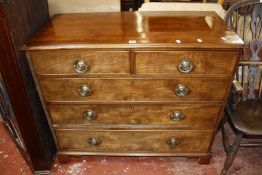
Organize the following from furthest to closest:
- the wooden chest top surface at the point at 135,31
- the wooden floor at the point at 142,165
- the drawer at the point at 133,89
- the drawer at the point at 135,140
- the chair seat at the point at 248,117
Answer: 1. the wooden floor at the point at 142,165
2. the drawer at the point at 135,140
3. the chair seat at the point at 248,117
4. the drawer at the point at 133,89
5. the wooden chest top surface at the point at 135,31

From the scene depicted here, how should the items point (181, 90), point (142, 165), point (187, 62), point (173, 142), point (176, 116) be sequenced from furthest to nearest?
point (142, 165) < point (173, 142) < point (176, 116) < point (181, 90) < point (187, 62)

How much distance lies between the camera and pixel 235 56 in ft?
4.25

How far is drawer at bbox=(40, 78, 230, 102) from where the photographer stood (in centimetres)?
143

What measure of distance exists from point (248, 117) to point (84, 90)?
3.70 ft

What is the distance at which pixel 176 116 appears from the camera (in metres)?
1.60

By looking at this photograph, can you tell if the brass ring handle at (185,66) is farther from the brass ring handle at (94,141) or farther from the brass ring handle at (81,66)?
the brass ring handle at (94,141)

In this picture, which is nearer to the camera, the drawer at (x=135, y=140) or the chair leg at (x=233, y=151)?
the chair leg at (x=233, y=151)

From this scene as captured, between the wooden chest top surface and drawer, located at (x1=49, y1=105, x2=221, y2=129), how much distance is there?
0.46 meters

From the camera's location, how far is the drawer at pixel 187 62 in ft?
4.26

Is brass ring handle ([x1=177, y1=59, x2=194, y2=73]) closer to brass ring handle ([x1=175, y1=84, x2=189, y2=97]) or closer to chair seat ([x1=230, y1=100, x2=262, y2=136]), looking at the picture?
brass ring handle ([x1=175, y1=84, x2=189, y2=97])

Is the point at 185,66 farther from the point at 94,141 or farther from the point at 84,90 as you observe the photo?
the point at 94,141

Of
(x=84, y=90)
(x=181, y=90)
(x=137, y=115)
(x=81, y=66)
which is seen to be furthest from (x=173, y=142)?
(x=81, y=66)

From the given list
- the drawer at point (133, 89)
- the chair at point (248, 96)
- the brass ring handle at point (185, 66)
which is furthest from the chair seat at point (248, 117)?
the brass ring handle at point (185, 66)

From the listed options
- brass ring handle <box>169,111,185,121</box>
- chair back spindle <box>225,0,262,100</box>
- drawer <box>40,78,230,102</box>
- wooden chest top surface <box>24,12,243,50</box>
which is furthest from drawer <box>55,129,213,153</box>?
wooden chest top surface <box>24,12,243,50</box>
